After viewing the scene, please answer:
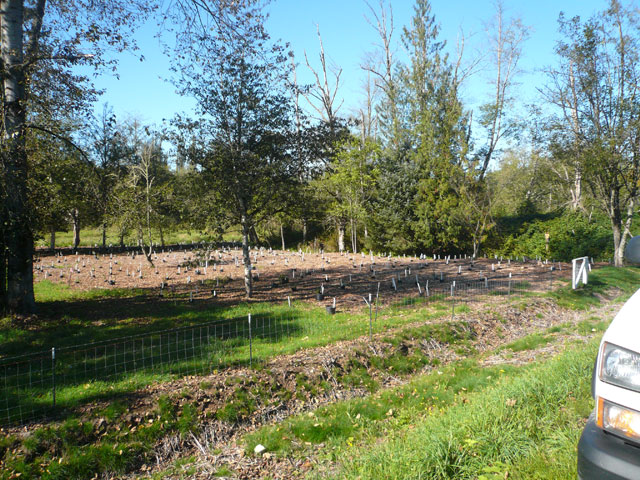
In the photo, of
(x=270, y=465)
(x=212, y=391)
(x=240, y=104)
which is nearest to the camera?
(x=270, y=465)

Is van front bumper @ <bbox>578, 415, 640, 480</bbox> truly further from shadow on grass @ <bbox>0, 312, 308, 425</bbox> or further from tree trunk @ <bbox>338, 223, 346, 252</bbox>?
tree trunk @ <bbox>338, 223, 346, 252</bbox>

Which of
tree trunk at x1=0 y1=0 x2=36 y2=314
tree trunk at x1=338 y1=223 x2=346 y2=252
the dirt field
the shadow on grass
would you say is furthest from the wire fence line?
tree trunk at x1=338 y1=223 x2=346 y2=252

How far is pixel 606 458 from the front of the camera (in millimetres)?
1982

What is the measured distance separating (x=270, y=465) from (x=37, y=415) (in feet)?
11.9

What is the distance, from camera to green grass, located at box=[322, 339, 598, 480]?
3284mm

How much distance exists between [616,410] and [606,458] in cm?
26

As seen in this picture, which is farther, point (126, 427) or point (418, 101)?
point (418, 101)

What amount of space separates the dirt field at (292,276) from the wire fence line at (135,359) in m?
2.90

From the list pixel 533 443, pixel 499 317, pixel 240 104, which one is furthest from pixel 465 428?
pixel 240 104

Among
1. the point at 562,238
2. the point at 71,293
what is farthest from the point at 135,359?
the point at 562,238

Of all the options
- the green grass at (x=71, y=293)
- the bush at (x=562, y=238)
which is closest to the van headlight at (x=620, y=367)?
the green grass at (x=71, y=293)

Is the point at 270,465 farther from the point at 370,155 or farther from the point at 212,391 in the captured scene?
the point at 370,155

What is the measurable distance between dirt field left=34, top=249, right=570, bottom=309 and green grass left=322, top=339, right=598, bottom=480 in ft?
25.6

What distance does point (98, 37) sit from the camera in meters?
10.2
